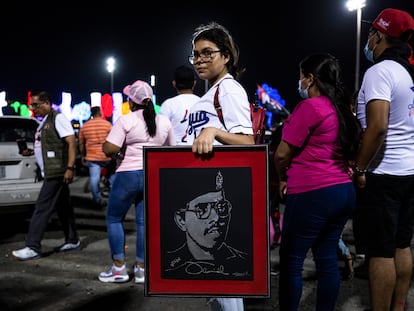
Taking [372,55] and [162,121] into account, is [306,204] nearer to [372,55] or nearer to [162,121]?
[372,55]

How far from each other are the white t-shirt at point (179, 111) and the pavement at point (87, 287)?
5.53 ft

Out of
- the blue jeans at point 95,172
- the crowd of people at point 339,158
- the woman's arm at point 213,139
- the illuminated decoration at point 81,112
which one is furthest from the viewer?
the illuminated decoration at point 81,112

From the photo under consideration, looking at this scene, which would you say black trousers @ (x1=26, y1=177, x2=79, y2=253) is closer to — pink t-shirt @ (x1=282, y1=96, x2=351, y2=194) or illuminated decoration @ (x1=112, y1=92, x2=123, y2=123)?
pink t-shirt @ (x1=282, y1=96, x2=351, y2=194)

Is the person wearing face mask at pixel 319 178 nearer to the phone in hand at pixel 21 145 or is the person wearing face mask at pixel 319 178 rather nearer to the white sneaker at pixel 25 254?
the white sneaker at pixel 25 254

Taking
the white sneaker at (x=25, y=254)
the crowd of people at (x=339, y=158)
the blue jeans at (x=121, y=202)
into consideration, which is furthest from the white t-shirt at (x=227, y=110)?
the white sneaker at (x=25, y=254)

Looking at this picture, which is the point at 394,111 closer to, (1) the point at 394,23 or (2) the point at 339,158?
(2) the point at 339,158

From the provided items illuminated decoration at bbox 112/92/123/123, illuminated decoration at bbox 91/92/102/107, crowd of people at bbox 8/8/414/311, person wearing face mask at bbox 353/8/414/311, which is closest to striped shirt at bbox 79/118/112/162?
crowd of people at bbox 8/8/414/311

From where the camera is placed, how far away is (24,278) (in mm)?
4910

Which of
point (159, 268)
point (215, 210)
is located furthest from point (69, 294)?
point (215, 210)

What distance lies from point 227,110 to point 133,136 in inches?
88.4

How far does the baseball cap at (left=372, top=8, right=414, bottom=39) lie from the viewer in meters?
3.14

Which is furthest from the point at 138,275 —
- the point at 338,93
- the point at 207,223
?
the point at 338,93

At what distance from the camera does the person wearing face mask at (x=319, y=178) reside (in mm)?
2914

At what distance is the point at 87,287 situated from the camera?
15.2 feet
